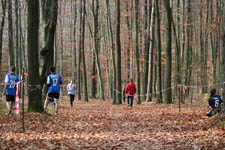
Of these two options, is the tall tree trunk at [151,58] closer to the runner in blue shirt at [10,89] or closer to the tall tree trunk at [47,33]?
the tall tree trunk at [47,33]

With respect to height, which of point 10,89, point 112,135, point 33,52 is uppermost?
point 33,52

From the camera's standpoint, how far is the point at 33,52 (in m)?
12.5

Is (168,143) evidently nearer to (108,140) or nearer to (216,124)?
(108,140)

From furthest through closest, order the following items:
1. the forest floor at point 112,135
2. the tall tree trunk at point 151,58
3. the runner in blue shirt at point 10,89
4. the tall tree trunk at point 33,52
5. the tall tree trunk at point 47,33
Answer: the tall tree trunk at point 151,58 < the tall tree trunk at point 47,33 < the tall tree trunk at point 33,52 < the runner in blue shirt at point 10,89 < the forest floor at point 112,135

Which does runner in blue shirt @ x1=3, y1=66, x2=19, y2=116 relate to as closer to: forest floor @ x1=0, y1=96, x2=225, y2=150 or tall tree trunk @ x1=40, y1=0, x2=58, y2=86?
forest floor @ x1=0, y1=96, x2=225, y2=150

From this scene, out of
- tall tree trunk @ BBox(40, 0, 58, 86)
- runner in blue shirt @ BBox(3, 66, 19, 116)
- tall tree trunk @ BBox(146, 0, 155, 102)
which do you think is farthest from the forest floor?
tall tree trunk @ BBox(146, 0, 155, 102)

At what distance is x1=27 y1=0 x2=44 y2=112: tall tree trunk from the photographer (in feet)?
40.9

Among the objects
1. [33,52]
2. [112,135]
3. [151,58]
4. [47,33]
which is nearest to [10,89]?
[33,52]

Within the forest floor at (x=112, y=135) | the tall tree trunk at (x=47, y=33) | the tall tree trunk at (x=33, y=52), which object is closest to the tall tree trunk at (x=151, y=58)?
the tall tree trunk at (x=47, y=33)

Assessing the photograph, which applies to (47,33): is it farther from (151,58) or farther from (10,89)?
(151,58)

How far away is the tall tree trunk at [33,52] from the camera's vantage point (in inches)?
491

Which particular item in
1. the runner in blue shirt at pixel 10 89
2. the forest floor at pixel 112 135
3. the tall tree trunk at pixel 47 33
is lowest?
the forest floor at pixel 112 135

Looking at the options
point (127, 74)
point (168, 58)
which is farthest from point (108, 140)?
point (127, 74)

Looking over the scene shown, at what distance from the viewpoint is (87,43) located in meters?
48.6
